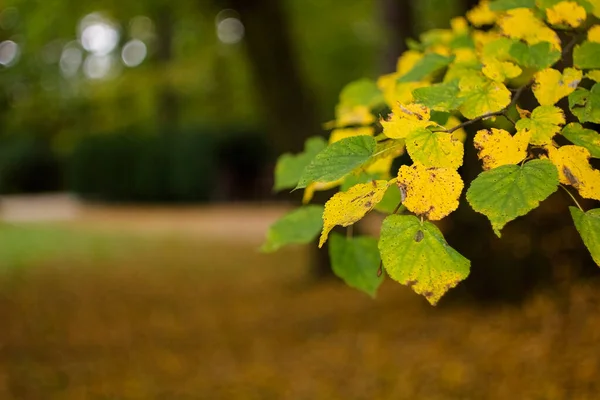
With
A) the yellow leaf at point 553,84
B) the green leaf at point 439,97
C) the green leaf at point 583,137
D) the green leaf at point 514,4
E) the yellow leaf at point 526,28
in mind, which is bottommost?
the green leaf at point 583,137

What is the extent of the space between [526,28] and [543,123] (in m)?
0.39

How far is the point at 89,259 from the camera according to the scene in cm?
1138

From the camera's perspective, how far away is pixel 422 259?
105 centimetres

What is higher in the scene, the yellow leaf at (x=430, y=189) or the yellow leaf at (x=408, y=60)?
the yellow leaf at (x=408, y=60)

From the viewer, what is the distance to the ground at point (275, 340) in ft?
11.7

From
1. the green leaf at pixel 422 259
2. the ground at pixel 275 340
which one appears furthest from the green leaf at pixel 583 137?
the ground at pixel 275 340

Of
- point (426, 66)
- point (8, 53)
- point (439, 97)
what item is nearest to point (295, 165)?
point (426, 66)

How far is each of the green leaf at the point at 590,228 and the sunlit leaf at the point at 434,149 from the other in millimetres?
212

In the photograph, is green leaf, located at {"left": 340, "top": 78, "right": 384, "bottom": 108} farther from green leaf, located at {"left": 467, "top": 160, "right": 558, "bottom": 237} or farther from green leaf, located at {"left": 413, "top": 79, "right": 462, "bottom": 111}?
green leaf, located at {"left": 467, "top": 160, "right": 558, "bottom": 237}

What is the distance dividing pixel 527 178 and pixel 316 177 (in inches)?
13.3

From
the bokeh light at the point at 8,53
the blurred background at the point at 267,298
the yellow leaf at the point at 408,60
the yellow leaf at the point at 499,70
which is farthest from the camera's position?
the bokeh light at the point at 8,53

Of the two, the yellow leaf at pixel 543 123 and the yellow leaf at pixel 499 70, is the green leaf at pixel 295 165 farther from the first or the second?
the yellow leaf at pixel 543 123

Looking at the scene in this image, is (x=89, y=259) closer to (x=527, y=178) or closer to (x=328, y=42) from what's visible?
(x=328, y=42)

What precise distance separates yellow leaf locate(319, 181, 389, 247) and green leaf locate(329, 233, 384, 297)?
0.54m
